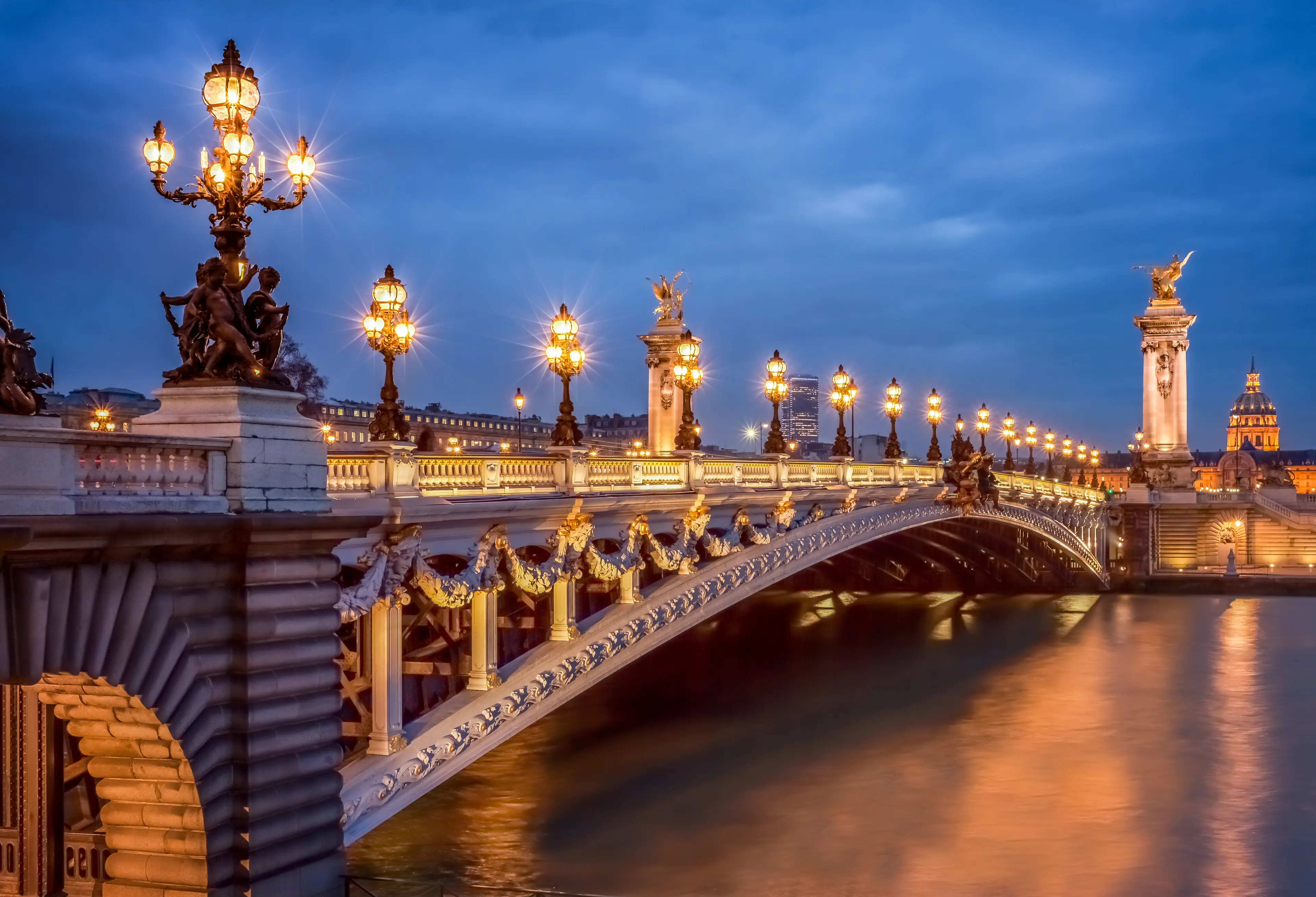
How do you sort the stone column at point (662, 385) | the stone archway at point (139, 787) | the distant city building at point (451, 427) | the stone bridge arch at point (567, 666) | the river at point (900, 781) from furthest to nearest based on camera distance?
the stone column at point (662, 385) < the distant city building at point (451, 427) < the river at point (900, 781) < the stone bridge arch at point (567, 666) < the stone archway at point (139, 787)

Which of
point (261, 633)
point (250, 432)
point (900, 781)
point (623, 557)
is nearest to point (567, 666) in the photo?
point (623, 557)

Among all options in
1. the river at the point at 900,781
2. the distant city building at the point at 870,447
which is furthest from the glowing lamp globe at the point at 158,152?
the distant city building at the point at 870,447

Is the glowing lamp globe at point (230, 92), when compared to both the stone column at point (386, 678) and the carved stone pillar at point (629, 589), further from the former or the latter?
the carved stone pillar at point (629, 589)

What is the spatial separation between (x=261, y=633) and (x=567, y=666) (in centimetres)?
→ 922

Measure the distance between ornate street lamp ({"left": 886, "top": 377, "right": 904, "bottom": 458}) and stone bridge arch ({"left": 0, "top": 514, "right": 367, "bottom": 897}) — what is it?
1234 inches

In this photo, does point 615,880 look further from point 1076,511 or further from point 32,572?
point 1076,511

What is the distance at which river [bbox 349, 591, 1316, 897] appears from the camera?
73.3 ft

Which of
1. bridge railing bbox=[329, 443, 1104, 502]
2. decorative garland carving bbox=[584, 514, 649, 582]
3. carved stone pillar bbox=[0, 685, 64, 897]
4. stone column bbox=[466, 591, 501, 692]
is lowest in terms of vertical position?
carved stone pillar bbox=[0, 685, 64, 897]

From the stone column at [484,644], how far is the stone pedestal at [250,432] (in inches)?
246

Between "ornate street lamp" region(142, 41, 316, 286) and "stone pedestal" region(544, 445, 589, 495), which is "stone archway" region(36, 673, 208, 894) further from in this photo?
"stone pedestal" region(544, 445, 589, 495)

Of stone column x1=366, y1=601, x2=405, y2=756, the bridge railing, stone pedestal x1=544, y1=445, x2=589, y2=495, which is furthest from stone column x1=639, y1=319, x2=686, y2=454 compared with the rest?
stone column x1=366, y1=601, x2=405, y2=756

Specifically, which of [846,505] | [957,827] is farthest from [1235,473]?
[957,827]

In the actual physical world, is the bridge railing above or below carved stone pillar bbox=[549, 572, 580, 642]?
above

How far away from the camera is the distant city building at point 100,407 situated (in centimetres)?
2483
